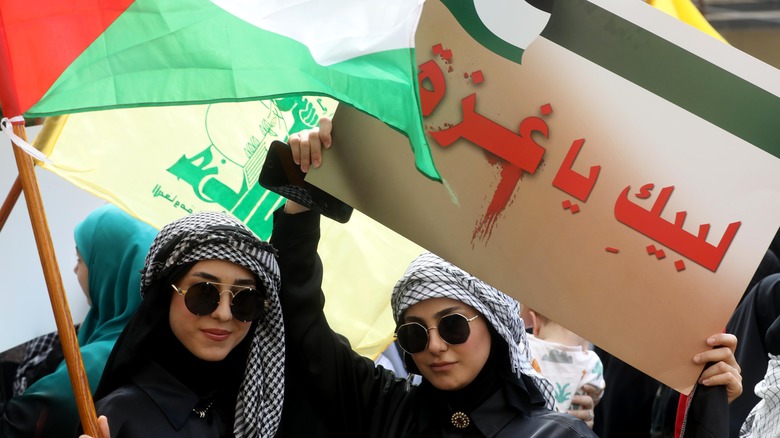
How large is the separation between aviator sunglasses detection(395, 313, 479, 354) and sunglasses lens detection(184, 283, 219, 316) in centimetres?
57

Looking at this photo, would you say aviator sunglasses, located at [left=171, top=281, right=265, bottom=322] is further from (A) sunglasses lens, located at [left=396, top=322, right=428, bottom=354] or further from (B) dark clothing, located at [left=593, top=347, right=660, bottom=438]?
(B) dark clothing, located at [left=593, top=347, right=660, bottom=438]

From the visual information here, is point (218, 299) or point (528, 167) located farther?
point (218, 299)

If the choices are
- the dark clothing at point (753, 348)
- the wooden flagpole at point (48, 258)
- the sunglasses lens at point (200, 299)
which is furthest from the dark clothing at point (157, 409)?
the dark clothing at point (753, 348)

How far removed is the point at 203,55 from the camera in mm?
2598

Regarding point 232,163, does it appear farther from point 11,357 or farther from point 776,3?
point 776,3

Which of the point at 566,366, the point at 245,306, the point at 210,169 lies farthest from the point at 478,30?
the point at 566,366

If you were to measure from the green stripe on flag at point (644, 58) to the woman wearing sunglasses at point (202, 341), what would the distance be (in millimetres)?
1072

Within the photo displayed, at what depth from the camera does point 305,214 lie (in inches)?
128

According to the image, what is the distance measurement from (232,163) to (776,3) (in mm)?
8248

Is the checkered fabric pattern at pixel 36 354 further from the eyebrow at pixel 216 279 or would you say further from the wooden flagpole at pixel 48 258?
the wooden flagpole at pixel 48 258

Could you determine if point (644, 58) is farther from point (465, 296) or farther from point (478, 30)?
point (465, 296)

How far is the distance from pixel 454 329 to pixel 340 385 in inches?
15.7

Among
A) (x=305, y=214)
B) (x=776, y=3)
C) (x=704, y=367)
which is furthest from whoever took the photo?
(x=776, y=3)

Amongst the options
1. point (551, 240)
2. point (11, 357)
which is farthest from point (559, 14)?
point (11, 357)
